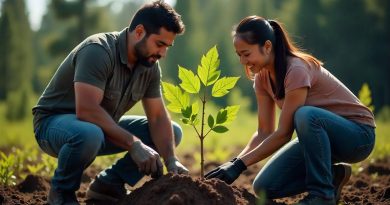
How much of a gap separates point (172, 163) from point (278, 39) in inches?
47.0

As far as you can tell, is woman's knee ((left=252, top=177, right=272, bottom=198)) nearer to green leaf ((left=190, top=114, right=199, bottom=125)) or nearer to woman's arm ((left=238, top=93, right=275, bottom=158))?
woman's arm ((left=238, top=93, right=275, bottom=158))

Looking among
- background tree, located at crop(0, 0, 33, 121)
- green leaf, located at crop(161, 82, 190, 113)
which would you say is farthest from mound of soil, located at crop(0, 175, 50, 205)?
background tree, located at crop(0, 0, 33, 121)

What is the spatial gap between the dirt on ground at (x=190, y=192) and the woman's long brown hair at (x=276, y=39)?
84 centimetres

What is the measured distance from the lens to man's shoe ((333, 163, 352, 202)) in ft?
12.0

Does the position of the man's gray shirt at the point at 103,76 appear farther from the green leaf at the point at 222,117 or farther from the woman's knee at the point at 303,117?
the woman's knee at the point at 303,117

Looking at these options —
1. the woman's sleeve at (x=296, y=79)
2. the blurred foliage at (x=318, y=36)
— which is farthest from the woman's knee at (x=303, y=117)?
the blurred foliage at (x=318, y=36)

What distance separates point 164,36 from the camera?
3621mm

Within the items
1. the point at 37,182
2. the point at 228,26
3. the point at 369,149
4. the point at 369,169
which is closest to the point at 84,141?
the point at 37,182

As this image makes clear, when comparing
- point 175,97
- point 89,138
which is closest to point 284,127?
point 175,97

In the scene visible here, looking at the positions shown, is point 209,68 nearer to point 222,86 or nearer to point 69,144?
point 222,86

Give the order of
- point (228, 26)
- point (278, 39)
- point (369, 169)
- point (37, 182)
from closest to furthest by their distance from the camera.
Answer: point (278, 39) < point (37, 182) < point (369, 169) < point (228, 26)

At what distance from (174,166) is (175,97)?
587 millimetres

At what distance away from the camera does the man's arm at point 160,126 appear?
3.91 m

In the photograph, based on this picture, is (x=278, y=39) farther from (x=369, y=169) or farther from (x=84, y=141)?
(x=369, y=169)
